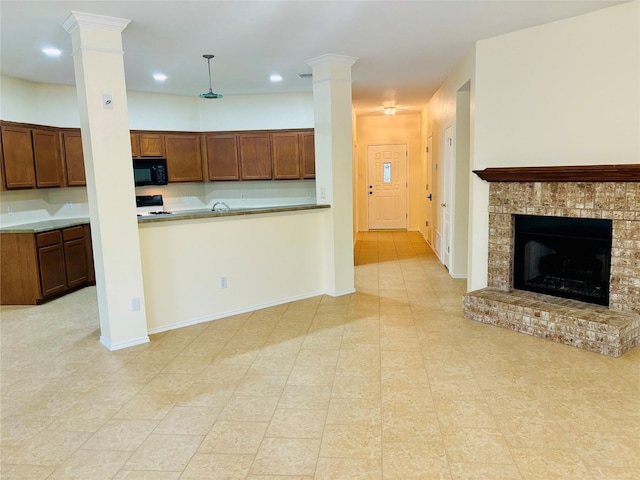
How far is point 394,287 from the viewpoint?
5.56 metres

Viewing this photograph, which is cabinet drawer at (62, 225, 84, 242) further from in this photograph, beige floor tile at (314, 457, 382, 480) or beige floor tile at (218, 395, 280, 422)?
beige floor tile at (314, 457, 382, 480)

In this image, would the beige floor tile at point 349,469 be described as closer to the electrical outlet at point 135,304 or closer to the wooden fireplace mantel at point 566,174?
the electrical outlet at point 135,304

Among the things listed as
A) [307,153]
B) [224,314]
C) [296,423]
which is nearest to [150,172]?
[307,153]

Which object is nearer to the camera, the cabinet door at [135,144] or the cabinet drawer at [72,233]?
the cabinet drawer at [72,233]

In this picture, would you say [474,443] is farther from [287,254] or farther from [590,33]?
[590,33]

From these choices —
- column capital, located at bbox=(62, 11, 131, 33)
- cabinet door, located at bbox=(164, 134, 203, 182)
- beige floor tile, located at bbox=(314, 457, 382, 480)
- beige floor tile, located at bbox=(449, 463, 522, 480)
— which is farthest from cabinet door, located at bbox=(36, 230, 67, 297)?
beige floor tile, located at bbox=(449, 463, 522, 480)

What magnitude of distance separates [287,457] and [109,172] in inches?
101

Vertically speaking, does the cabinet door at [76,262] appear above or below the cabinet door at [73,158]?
below

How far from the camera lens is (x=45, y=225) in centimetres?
549

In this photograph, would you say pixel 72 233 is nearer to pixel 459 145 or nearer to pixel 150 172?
pixel 150 172

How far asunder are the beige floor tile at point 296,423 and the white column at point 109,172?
181 cm

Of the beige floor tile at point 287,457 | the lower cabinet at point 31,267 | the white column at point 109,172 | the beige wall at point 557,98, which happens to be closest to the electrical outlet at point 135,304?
the white column at point 109,172

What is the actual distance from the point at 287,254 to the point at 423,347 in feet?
6.35

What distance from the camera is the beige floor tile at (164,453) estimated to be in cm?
224
